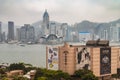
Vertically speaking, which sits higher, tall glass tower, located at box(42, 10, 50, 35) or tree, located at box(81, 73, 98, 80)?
tall glass tower, located at box(42, 10, 50, 35)

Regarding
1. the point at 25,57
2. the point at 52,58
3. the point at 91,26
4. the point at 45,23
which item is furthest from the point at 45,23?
the point at 52,58

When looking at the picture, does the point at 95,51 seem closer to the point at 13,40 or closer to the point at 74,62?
the point at 74,62

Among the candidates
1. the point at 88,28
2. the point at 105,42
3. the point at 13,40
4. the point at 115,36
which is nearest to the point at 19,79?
the point at 105,42

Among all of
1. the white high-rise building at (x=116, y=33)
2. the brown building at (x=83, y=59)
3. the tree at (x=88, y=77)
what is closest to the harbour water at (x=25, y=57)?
the brown building at (x=83, y=59)

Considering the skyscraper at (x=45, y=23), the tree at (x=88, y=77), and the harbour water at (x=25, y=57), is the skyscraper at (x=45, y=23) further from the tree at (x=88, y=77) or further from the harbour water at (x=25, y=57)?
the tree at (x=88, y=77)

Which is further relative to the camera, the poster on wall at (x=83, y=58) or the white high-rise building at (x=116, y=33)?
the white high-rise building at (x=116, y=33)

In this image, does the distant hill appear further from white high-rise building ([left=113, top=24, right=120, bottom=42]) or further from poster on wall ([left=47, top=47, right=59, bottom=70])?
poster on wall ([left=47, top=47, right=59, bottom=70])

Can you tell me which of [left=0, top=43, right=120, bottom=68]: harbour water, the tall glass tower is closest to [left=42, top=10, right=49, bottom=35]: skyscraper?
the tall glass tower

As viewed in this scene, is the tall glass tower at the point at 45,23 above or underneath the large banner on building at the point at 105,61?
above
